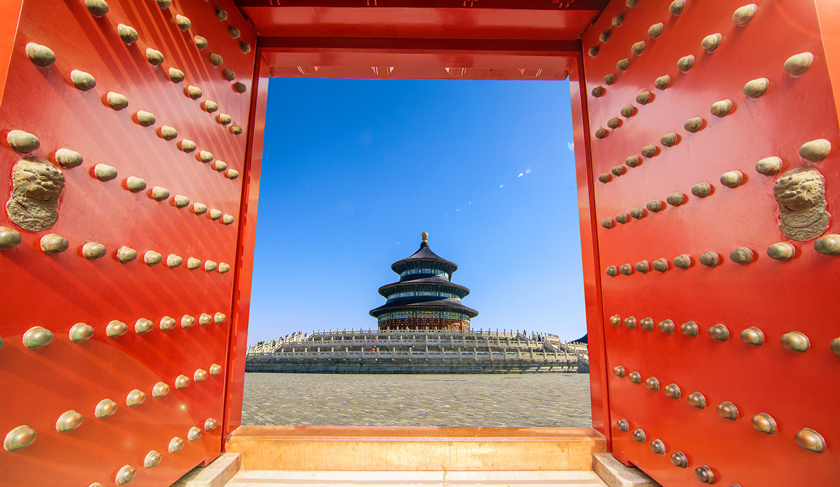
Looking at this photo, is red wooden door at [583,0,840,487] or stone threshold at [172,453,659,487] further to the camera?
stone threshold at [172,453,659,487]

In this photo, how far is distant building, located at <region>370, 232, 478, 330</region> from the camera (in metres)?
25.7

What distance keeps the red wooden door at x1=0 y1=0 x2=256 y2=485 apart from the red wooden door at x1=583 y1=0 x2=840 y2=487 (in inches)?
72.3

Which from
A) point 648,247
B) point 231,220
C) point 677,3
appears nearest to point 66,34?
point 231,220

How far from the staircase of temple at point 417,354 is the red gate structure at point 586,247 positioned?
1515cm

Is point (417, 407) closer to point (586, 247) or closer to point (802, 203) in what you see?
point (586, 247)

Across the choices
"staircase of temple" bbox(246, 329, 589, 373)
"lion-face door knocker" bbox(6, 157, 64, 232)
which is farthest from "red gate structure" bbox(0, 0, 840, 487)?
"staircase of temple" bbox(246, 329, 589, 373)

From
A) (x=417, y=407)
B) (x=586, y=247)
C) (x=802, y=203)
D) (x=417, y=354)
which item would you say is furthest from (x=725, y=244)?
(x=417, y=354)

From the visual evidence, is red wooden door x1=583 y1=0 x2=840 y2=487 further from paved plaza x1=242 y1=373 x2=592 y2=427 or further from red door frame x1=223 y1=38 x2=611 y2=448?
paved plaza x1=242 y1=373 x2=592 y2=427

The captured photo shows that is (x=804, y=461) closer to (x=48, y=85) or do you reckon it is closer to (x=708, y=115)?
(x=708, y=115)

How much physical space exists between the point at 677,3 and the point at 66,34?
6.41ft

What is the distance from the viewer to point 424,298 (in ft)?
88.7

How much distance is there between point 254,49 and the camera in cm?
230

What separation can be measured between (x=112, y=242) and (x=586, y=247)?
2.16m

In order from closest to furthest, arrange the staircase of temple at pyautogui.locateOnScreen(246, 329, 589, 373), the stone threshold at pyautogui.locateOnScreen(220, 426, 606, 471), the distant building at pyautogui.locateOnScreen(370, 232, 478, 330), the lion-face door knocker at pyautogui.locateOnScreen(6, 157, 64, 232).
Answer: the lion-face door knocker at pyautogui.locateOnScreen(6, 157, 64, 232)
the stone threshold at pyautogui.locateOnScreen(220, 426, 606, 471)
the staircase of temple at pyautogui.locateOnScreen(246, 329, 589, 373)
the distant building at pyautogui.locateOnScreen(370, 232, 478, 330)
